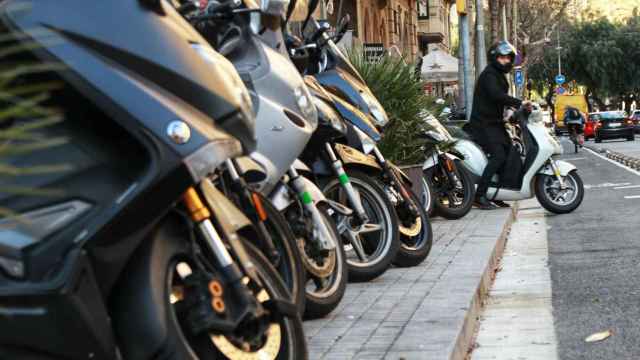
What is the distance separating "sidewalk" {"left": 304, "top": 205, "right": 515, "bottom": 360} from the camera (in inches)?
195

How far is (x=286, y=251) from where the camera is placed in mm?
4672

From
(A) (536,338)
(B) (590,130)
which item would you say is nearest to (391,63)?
(A) (536,338)

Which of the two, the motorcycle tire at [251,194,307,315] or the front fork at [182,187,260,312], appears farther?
the motorcycle tire at [251,194,307,315]

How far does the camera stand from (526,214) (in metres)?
14.1

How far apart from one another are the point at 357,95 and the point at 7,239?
4.76 metres

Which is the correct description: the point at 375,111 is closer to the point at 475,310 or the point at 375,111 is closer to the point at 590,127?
the point at 475,310

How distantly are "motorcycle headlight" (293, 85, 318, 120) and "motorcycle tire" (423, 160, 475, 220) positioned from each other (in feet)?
20.2

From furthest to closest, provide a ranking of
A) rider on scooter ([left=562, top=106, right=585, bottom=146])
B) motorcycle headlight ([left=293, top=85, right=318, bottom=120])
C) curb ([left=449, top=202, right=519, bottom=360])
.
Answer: rider on scooter ([left=562, top=106, right=585, bottom=146]) < motorcycle headlight ([left=293, top=85, right=318, bottom=120]) < curb ([left=449, top=202, right=519, bottom=360])

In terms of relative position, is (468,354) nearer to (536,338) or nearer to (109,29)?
(536,338)

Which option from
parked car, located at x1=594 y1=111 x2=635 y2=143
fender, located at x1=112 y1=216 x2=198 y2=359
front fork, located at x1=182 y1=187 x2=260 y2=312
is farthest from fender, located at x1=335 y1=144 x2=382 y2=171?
parked car, located at x1=594 y1=111 x2=635 y2=143

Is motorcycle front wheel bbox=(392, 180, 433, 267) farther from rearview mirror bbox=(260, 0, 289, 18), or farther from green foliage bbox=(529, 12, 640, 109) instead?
green foliage bbox=(529, 12, 640, 109)

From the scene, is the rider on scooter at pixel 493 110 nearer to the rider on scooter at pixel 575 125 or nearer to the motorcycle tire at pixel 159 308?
the motorcycle tire at pixel 159 308

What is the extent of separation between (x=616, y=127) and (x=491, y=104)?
1645 inches

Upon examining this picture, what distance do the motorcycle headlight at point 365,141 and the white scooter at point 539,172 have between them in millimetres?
5858
